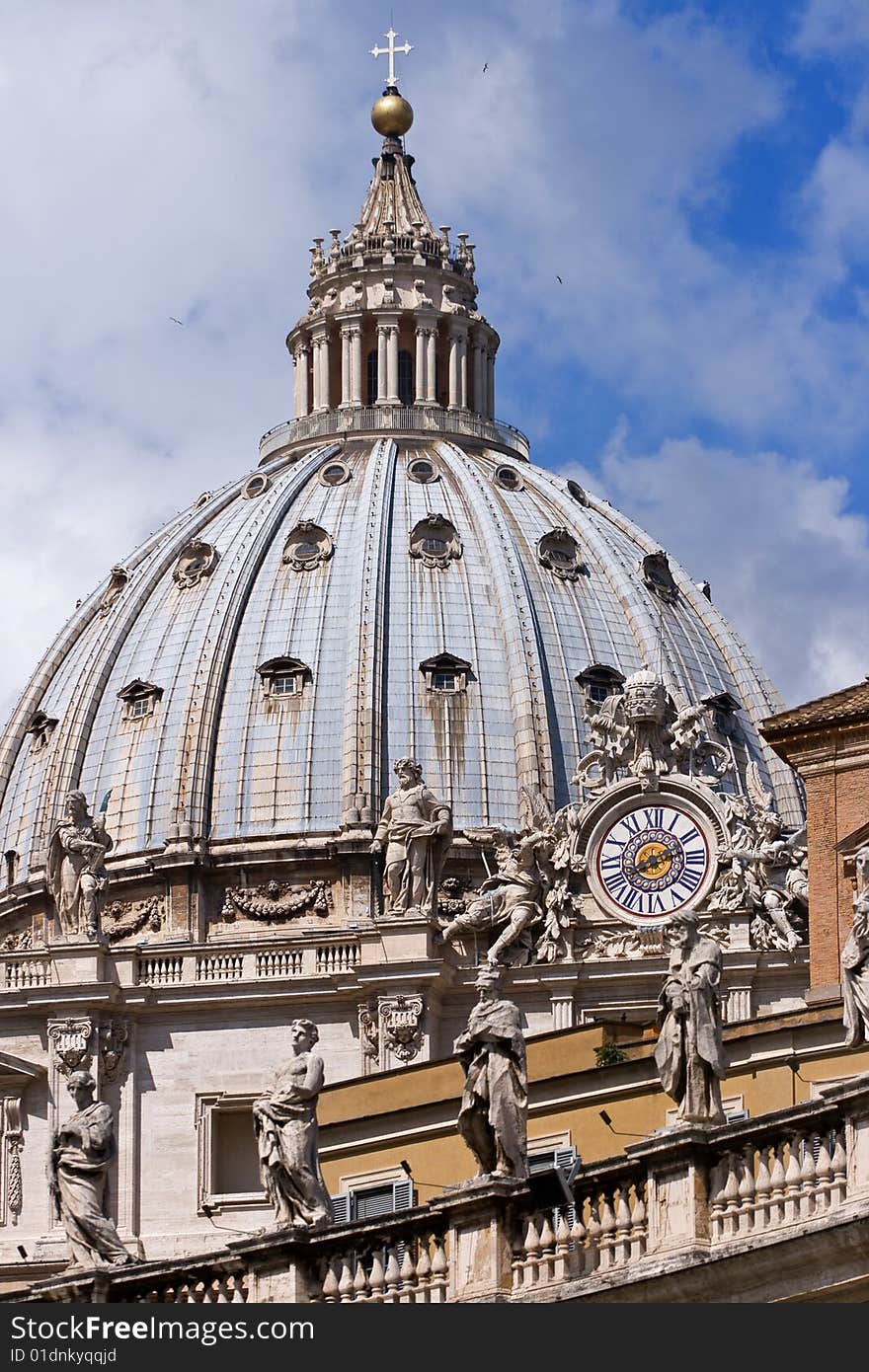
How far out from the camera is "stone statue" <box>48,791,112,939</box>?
76.4 meters

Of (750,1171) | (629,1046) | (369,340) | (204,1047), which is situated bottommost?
(750,1171)

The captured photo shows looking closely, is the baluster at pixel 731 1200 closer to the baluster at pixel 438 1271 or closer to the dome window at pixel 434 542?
the baluster at pixel 438 1271

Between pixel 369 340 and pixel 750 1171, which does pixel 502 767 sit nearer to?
pixel 369 340

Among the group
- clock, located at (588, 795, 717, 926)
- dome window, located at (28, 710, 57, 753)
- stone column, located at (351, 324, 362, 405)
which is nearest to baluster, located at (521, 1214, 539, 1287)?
clock, located at (588, 795, 717, 926)

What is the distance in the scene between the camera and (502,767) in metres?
106

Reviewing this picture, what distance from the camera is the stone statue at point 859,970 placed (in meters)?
30.8

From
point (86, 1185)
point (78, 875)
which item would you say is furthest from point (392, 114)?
point (86, 1185)

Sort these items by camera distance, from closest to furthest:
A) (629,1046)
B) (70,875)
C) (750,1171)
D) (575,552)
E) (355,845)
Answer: (750,1171) → (629,1046) → (70,875) → (355,845) → (575,552)

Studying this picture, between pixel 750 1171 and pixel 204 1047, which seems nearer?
pixel 750 1171

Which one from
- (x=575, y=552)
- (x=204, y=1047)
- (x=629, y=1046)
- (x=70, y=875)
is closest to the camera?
(x=629, y=1046)

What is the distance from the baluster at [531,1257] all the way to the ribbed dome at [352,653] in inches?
2805

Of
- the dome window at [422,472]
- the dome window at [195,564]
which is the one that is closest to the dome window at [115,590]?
the dome window at [195,564]

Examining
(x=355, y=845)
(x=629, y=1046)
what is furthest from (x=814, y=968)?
(x=355, y=845)

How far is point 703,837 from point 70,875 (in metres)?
12.3
